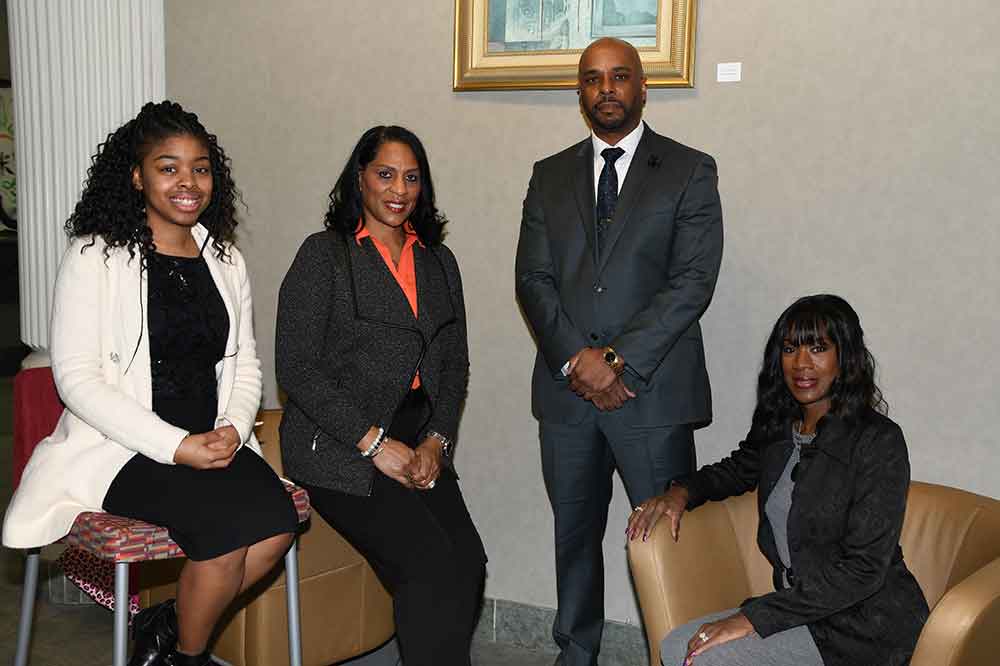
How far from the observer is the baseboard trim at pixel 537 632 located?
134 inches

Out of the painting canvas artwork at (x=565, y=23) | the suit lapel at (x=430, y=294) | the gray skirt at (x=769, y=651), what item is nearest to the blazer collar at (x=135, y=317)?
the suit lapel at (x=430, y=294)

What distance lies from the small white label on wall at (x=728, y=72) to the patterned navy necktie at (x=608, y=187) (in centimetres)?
45

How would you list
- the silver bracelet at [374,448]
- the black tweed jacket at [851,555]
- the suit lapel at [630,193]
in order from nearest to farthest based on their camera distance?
the black tweed jacket at [851,555], the silver bracelet at [374,448], the suit lapel at [630,193]

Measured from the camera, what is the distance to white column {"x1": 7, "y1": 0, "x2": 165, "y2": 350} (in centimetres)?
356

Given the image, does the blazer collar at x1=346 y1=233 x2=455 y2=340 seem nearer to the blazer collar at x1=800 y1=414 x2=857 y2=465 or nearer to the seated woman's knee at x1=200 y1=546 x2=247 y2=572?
the seated woman's knee at x1=200 y1=546 x2=247 y2=572

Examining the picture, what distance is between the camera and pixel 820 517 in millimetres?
2334

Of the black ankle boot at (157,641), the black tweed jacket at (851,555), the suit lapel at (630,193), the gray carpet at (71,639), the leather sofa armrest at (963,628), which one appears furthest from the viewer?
the gray carpet at (71,639)

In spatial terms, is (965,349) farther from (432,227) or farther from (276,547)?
(276,547)

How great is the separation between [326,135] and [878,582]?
Result: 2349 millimetres

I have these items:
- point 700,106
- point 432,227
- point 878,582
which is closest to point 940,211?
point 700,106

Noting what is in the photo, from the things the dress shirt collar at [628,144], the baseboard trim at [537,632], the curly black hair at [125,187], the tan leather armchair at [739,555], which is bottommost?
the baseboard trim at [537,632]

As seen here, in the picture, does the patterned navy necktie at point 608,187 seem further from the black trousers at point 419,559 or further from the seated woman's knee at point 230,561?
the seated woman's knee at point 230,561

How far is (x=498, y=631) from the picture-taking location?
362 cm

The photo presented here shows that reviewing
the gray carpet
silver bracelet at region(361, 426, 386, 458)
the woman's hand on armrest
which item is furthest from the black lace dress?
the gray carpet
